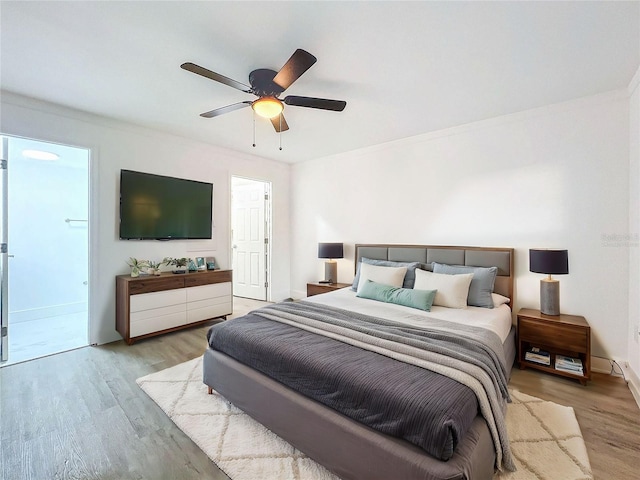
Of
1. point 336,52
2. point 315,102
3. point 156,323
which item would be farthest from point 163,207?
point 336,52

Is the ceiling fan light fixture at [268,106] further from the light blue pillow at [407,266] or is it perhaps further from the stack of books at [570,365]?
the stack of books at [570,365]

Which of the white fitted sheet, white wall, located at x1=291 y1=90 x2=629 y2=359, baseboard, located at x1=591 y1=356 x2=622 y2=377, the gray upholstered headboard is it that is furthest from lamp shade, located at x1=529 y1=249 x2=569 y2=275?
baseboard, located at x1=591 y1=356 x2=622 y2=377

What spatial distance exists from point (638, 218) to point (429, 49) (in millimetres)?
2234

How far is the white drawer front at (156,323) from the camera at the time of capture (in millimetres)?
3289

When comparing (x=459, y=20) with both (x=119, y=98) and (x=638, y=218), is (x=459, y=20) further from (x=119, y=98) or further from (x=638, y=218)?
(x=119, y=98)

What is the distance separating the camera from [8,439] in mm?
1799

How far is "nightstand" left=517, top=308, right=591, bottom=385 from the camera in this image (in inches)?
97.8

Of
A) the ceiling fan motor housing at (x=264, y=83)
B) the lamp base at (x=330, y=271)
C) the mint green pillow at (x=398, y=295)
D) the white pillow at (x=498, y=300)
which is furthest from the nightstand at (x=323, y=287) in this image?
the ceiling fan motor housing at (x=264, y=83)

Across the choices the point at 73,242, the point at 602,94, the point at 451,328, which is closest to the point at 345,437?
the point at 451,328

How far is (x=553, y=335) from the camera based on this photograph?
8.60 feet

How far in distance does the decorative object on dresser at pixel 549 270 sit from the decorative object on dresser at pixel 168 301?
12.3 feet

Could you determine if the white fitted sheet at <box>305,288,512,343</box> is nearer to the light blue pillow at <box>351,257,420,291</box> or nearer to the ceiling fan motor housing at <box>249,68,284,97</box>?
the light blue pillow at <box>351,257,420,291</box>

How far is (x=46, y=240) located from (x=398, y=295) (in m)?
5.29

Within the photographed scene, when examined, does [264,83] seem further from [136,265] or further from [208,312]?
[208,312]
